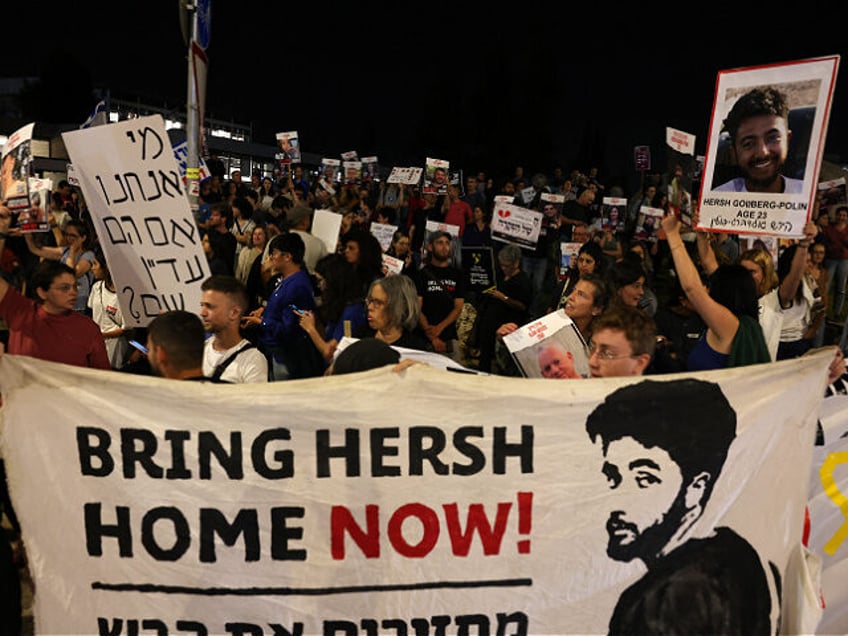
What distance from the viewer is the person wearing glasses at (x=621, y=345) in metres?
3.54

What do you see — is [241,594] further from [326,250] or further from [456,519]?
[326,250]

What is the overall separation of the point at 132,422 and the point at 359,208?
45.0 ft

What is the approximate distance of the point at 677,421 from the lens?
323 cm

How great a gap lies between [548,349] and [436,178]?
39.2ft

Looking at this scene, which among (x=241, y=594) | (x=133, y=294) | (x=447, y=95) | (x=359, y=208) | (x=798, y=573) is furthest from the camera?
(x=447, y=95)

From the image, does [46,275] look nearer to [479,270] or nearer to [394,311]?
[394,311]

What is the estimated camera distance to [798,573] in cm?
332

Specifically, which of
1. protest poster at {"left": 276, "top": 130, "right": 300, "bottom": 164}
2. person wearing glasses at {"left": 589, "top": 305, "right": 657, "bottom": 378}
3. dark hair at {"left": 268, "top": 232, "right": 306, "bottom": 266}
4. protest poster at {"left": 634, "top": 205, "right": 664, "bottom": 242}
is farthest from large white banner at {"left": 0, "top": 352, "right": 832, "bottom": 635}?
protest poster at {"left": 276, "top": 130, "right": 300, "bottom": 164}

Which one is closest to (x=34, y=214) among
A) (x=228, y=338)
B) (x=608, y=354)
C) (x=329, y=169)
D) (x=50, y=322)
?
(x=50, y=322)

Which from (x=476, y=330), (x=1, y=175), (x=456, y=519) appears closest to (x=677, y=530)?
(x=456, y=519)

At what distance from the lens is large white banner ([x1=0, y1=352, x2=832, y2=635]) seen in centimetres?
309

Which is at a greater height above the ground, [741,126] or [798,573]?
[741,126]

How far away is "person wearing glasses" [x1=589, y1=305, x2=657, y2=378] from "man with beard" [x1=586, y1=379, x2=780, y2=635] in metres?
0.31

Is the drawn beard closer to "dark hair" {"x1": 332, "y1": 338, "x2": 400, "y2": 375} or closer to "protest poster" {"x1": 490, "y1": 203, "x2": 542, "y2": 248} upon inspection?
"dark hair" {"x1": 332, "y1": 338, "x2": 400, "y2": 375}
